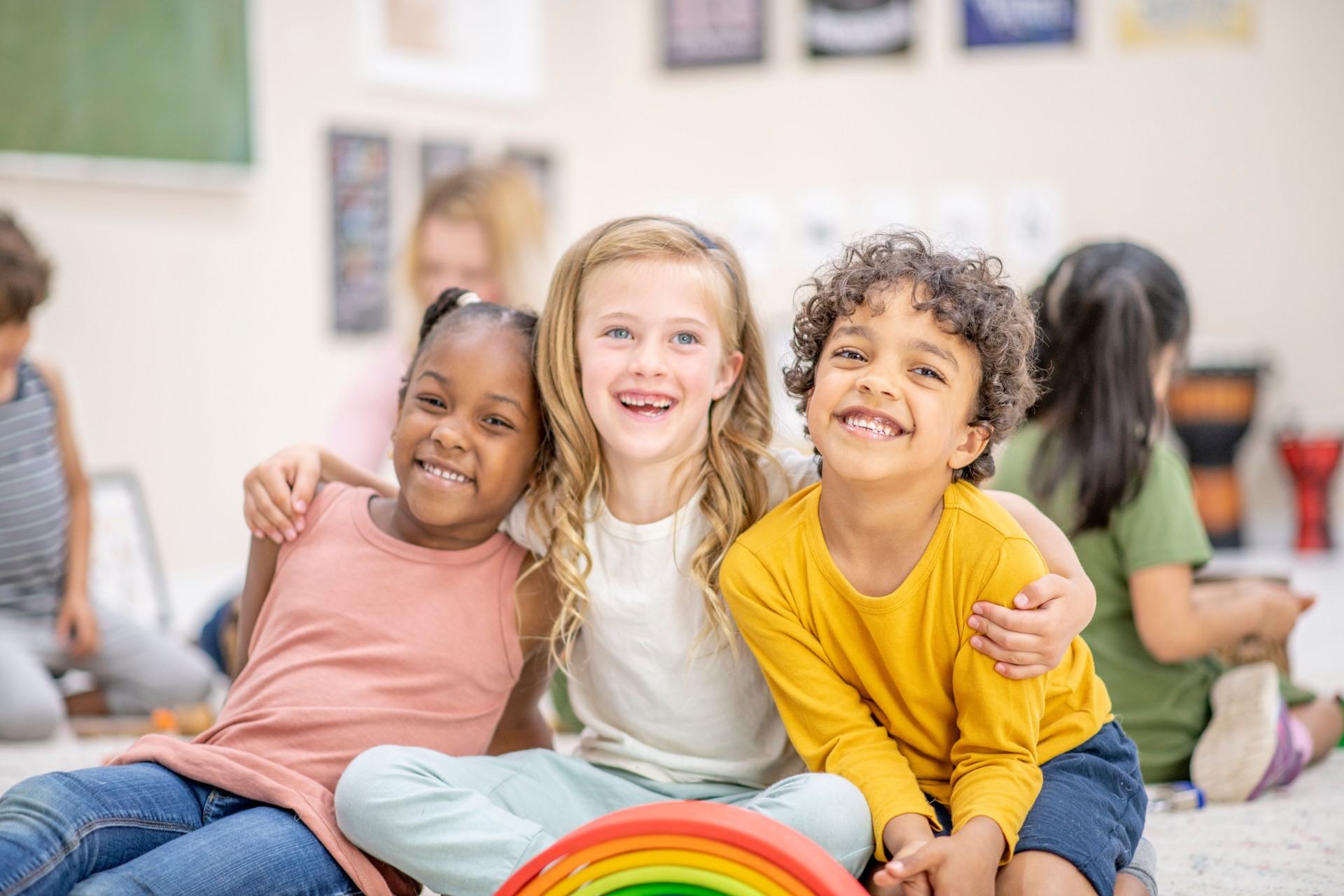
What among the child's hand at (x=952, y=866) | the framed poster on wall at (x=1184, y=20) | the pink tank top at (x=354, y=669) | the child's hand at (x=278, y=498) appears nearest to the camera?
the child's hand at (x=952, y=866)

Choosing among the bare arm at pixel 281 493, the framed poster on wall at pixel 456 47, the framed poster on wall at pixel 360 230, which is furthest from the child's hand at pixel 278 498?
the framed poster on wall at pixel 456 47

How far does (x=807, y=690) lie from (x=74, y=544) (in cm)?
203

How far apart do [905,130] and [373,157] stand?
7.58ft

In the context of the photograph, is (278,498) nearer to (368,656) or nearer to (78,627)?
(368,656)

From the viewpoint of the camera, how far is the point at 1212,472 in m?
4.96

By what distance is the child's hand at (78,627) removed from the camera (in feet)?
8.86

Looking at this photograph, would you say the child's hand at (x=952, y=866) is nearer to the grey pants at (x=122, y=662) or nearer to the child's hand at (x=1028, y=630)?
the child's hand at (x=1028, y=630)

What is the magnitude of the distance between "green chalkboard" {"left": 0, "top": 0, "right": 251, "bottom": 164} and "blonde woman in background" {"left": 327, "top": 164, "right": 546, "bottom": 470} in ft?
6.13

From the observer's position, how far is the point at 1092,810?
4.43 ft

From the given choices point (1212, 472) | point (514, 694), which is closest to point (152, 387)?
point (514, 694)

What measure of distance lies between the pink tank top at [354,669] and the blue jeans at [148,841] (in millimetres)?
26

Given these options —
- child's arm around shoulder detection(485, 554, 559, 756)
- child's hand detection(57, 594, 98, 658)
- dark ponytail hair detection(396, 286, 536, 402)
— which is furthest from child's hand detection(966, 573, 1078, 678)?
child's hand detection(57, 594, 98, 658)

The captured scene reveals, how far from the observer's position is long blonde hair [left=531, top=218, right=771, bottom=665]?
5.16ft

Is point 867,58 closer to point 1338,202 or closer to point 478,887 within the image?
point 1338,202
